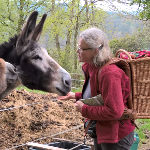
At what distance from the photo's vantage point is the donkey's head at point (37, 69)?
2771 millimetres

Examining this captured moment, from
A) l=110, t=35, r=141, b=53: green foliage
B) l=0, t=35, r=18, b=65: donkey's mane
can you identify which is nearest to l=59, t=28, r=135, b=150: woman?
l=0, t=35, r=18, b=65: donkey's mane

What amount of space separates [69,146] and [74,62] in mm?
9637

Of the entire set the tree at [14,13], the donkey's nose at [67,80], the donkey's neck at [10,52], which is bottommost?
the donkey's nose at [67,80]

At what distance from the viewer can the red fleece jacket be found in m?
2.05

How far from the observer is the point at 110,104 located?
2.05 metres

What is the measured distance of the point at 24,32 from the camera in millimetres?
2830

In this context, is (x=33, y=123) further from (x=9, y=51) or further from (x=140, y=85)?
(x=140, y=85)

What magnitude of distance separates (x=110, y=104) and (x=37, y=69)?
1.09 metres

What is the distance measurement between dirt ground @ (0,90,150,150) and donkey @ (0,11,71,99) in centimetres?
155

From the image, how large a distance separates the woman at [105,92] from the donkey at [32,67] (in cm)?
54

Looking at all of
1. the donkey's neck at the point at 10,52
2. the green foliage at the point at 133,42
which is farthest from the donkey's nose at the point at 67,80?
the green foliage at the point at 133,42

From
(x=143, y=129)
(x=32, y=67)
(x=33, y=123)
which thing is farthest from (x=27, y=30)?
(x=143, y=129)

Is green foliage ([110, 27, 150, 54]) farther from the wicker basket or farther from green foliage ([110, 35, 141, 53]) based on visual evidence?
the wicker basket

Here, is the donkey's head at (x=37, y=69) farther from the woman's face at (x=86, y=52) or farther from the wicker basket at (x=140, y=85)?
the wicker basket at (x=140, y=85)
